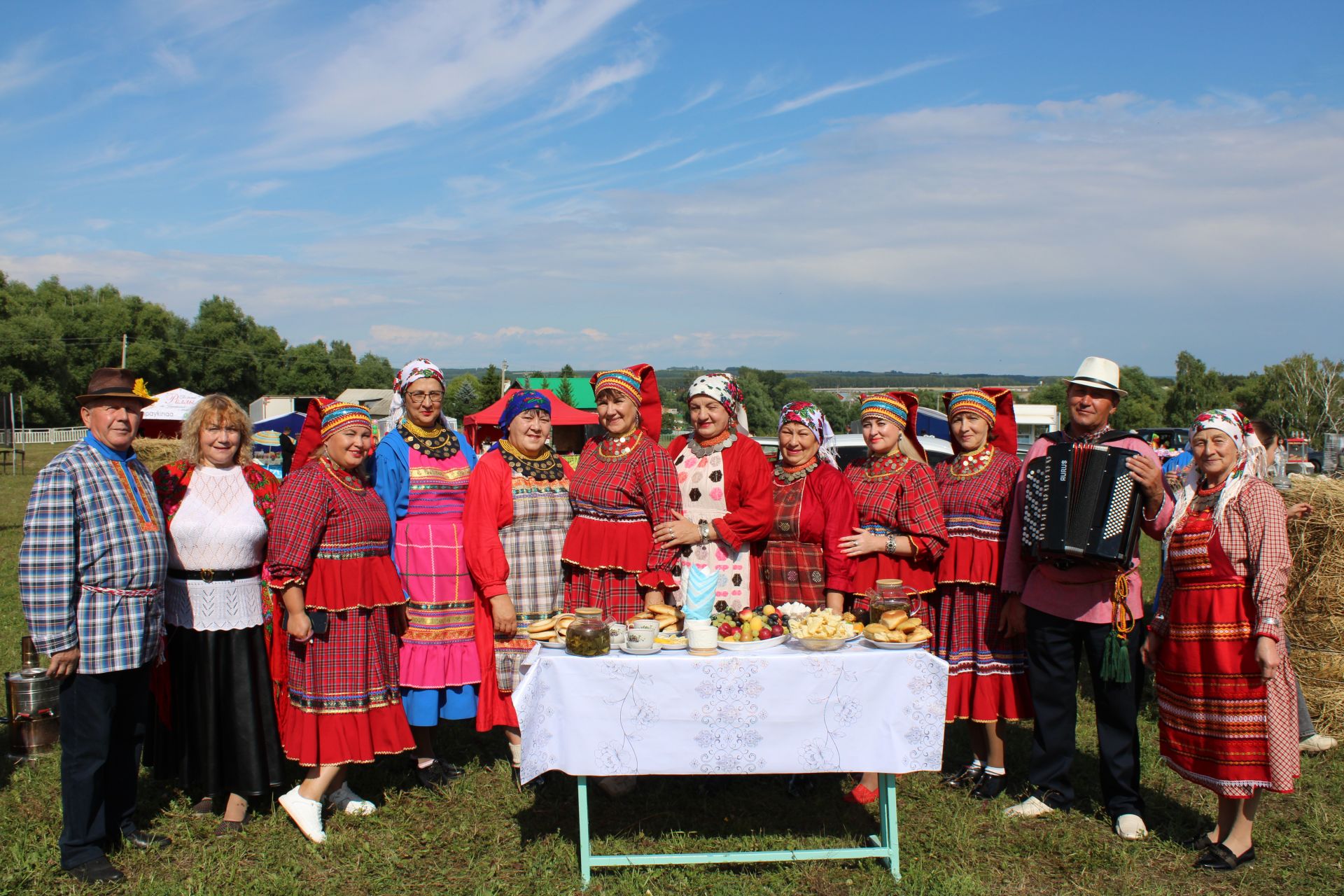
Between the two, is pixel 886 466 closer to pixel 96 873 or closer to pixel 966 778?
pixel 966 778

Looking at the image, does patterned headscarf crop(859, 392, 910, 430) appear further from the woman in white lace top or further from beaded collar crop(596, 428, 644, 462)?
the woman in white lace top

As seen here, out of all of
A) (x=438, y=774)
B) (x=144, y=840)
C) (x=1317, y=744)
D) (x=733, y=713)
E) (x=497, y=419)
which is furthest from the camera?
(x=497, y=419)

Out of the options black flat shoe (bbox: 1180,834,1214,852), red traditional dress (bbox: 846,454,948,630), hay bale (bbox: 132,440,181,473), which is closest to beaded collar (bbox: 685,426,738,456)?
red traditional dress (bbox: 846,454,948,630)

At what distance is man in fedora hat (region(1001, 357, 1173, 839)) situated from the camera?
3.93 m

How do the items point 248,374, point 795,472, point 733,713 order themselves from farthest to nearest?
point 248,374 → point 795,472 → point 733,713

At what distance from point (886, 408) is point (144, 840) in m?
4.00

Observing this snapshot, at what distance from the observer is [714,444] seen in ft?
14.5

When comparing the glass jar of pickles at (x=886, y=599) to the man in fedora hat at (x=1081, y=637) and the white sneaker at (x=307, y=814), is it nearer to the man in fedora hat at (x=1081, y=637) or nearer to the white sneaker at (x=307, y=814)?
the man in fedora hat at (x=1081, y=637)

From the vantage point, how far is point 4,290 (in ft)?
159

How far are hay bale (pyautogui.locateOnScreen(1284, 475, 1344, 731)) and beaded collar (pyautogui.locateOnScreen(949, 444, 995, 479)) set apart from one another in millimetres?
2700

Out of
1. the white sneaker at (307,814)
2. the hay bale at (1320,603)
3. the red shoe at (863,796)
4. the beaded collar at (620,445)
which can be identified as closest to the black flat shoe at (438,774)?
the white sneaker at (307,814)

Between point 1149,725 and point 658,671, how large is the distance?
392 cm

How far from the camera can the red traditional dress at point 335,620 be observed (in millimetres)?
3910

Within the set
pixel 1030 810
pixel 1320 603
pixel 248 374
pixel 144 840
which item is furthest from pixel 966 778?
pixel 248 374
